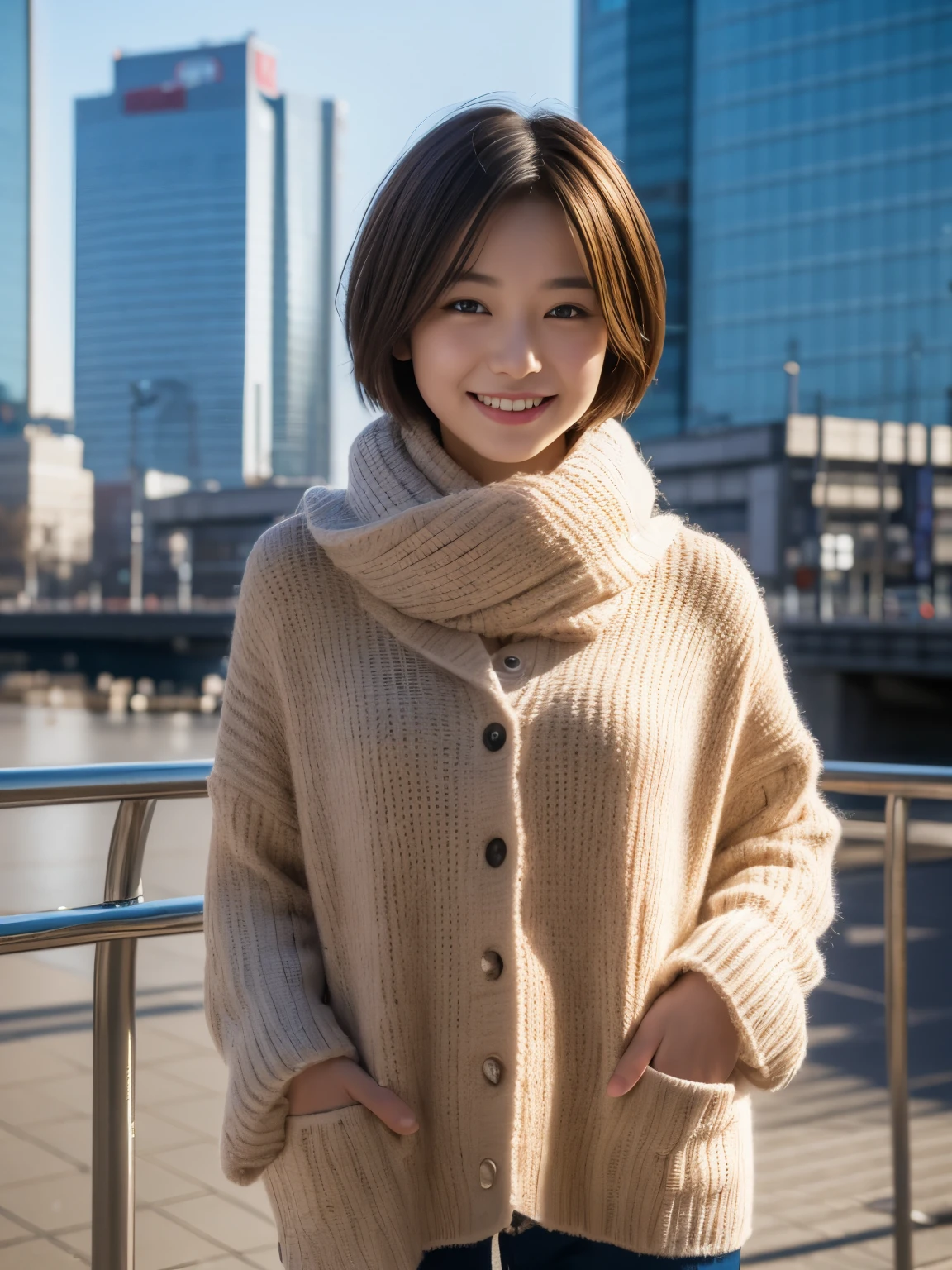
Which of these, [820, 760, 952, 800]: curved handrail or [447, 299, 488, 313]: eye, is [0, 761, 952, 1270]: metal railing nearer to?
[447, 299, 488, 313]: eye

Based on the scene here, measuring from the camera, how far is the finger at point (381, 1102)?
1209 mm

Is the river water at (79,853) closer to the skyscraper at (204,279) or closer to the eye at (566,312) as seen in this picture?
the eye at (566,312)

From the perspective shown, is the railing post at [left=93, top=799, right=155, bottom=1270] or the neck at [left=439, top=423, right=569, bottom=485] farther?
the railing post at [left=93, top=799, right=155, bottom=1270]

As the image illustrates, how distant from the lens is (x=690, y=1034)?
4.12 feet

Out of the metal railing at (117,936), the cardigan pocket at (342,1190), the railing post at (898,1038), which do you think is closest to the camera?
the cardigan pocket at (342,1190)

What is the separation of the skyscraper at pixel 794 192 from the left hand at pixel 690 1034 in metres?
64.7

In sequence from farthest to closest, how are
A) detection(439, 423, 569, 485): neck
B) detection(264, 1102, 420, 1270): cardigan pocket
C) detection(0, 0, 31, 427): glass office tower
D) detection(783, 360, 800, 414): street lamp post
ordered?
detection(783, 360, 800, 414): street lamp post
detection(0, 0, 31, 427): glass office tower
detection(439, 423, 569, 485): neck
detection(264, 1102, 420, 1270): cardigan pocket

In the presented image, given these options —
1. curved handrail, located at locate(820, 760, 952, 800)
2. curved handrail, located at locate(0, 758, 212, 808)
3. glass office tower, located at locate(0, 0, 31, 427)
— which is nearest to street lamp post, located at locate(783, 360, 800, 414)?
glass office tower, located at locate(0, 0, 31, 427)

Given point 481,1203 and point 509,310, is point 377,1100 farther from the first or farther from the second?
point 509,310

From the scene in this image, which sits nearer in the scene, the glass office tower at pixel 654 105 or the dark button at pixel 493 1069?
the dark button at pixel 493 1069

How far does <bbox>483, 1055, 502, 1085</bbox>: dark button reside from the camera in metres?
1.24

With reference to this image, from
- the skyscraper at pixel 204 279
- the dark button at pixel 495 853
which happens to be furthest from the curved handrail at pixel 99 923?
the skyscraper at pixel 204 279

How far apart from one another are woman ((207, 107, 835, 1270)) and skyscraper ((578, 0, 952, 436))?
2544 inches

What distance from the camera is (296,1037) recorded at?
1.21 m
